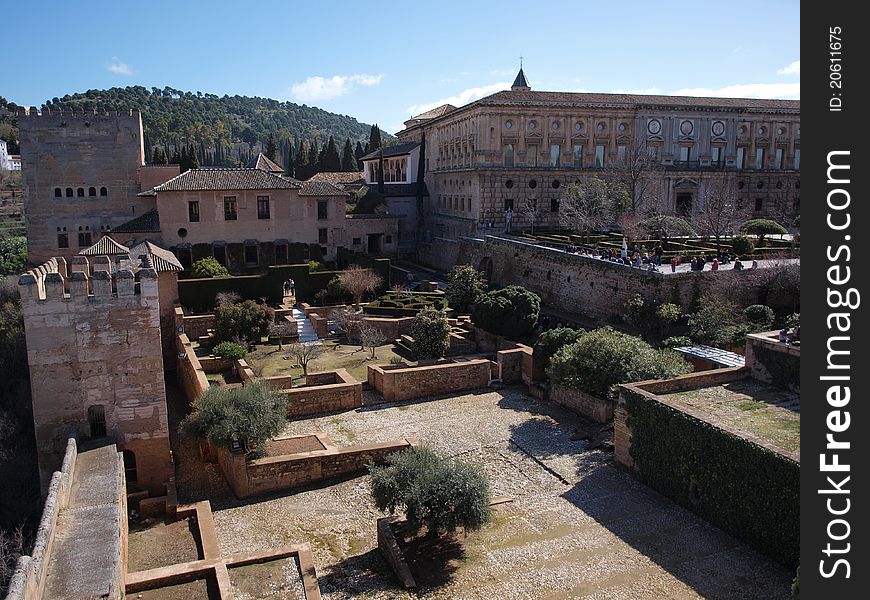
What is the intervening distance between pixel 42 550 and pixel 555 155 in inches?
1449

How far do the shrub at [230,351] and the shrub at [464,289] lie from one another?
30.6 feet

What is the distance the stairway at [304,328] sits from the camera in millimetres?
24655

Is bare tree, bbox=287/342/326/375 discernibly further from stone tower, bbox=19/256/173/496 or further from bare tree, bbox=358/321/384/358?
stone tower, bbox=19/256/173/496

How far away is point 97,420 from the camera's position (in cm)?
1277

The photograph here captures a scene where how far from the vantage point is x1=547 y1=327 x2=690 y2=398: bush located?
50.2ft

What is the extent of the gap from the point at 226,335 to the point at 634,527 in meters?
15.9

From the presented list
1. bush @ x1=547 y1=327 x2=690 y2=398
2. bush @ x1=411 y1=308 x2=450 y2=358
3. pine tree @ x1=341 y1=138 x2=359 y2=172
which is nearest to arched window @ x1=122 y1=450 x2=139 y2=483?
bush @ x1=547 y1=327 x2=690 y2=398

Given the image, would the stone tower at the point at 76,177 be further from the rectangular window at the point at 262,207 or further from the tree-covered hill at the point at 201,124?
the tree-covered hill at the point at 201,124

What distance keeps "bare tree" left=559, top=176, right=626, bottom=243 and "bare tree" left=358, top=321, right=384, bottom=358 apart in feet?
42.4

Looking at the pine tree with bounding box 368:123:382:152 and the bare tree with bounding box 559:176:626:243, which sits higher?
the pine tree with bounding box 368:123:382:152

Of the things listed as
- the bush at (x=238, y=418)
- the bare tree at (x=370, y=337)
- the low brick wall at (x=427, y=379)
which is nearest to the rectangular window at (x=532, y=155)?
the bare tree at (x=370, y=337)

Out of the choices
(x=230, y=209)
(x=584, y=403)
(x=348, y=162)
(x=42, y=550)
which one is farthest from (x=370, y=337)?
(x=348, y=162)

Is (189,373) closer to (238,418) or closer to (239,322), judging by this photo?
(239,322)

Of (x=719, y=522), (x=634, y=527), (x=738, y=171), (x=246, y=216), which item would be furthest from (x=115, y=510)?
(x=738, y=171)
